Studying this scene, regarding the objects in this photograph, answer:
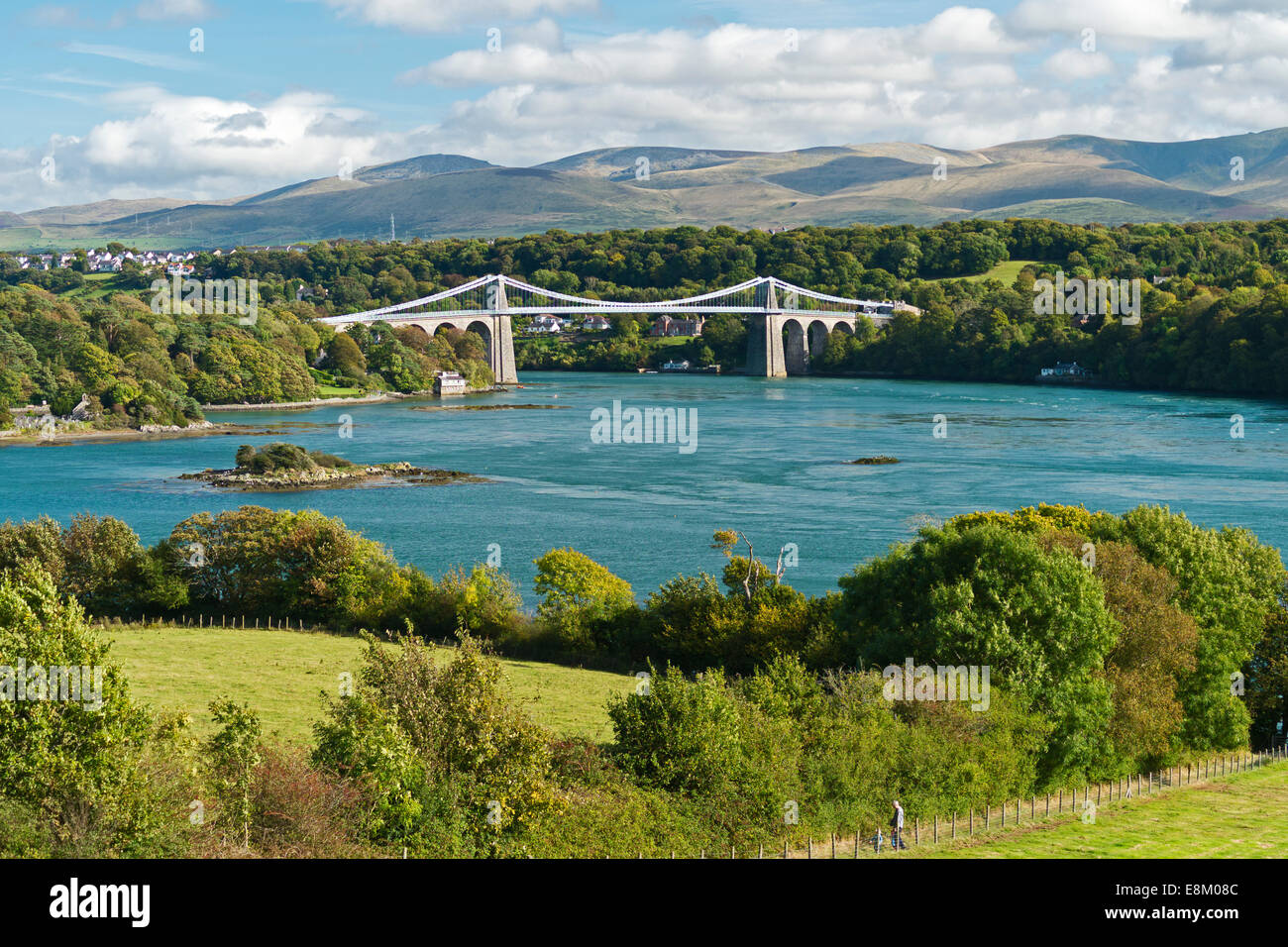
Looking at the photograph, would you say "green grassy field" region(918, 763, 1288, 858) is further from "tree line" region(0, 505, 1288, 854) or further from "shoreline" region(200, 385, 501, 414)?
"shoreline" region(200, 385, 501, 414)

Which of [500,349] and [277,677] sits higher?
[500,349]

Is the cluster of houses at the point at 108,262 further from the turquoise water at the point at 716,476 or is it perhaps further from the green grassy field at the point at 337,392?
the turquoise water at the point at 716,476

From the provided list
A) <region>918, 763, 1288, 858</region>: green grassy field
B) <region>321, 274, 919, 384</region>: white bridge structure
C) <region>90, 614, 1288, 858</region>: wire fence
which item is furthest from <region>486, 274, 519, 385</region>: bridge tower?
<region>918, 763, 1288, 858</region>: green grassy field

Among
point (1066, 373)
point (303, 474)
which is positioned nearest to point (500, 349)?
point (1066, 373)

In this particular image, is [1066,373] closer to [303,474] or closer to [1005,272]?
[1005,272]

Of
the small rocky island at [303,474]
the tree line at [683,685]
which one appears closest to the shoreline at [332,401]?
the small rocky island at [303,474]

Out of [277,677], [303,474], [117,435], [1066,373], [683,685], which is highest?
[1066,373]

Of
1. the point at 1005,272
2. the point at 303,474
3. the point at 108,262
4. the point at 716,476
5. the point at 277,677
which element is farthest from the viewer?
the point at 108,262
